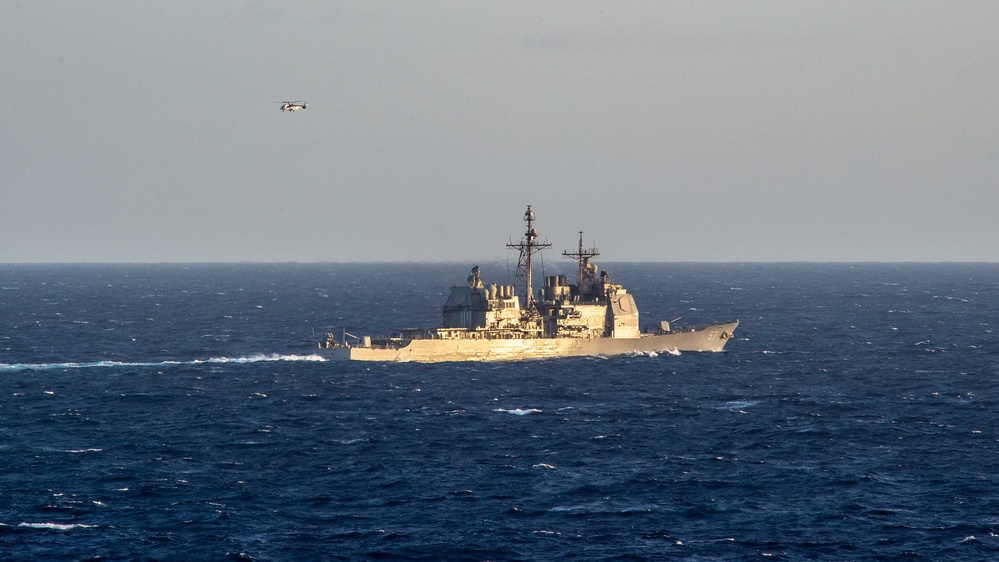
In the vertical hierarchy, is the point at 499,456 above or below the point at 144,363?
below

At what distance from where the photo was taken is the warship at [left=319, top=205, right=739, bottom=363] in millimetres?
94188

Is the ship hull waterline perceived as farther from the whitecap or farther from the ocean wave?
the whitecap

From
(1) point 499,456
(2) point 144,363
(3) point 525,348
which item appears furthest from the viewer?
(3) point 525,348

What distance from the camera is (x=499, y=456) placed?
5747 cm

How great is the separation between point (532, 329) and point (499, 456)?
40450mm

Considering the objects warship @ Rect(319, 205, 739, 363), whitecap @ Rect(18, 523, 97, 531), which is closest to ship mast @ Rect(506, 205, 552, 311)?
warship @ Rect(319, 205, 739, 363)

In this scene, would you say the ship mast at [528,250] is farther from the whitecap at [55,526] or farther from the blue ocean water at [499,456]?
the whitecap at [55,526]

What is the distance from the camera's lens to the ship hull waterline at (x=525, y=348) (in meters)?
93.2

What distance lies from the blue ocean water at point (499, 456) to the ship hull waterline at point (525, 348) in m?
1.77

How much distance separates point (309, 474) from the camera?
53250mm

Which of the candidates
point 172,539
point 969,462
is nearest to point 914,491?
point 969,462

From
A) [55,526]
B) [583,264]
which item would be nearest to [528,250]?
[583,264]

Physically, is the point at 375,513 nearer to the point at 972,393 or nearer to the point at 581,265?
the point at 972,393

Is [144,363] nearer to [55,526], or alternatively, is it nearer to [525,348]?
[525,348]
